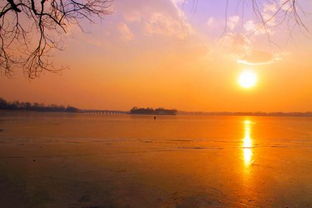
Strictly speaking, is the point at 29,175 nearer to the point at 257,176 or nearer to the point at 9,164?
the point at 9,164

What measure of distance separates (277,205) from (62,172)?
17.1 ft

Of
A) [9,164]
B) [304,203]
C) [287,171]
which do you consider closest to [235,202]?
[304,203]

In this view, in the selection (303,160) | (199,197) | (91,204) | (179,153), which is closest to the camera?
(91,204)

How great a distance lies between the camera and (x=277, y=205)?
5504mm

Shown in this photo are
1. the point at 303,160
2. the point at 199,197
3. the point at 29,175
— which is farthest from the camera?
the point at 303,160

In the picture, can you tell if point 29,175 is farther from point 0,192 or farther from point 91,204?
point 91,204

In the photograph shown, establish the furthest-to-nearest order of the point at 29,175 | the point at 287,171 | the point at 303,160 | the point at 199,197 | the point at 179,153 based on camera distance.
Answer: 1. the point at 179,153
2. the point at 303,160
3. the point at 287,171
4. the point at 29,175
5. the point at 199,197

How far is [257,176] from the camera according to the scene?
778 cm

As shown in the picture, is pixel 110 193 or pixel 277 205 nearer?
pixel 277 205

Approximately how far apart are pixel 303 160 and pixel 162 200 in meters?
6.74

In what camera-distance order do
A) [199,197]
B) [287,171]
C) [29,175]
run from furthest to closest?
1. [287,171]
2. [29,175]
3. [199,197]

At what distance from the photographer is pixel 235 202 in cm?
559

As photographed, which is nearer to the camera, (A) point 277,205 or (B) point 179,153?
(A) point 277,205

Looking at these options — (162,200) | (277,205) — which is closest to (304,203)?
(277,205)
